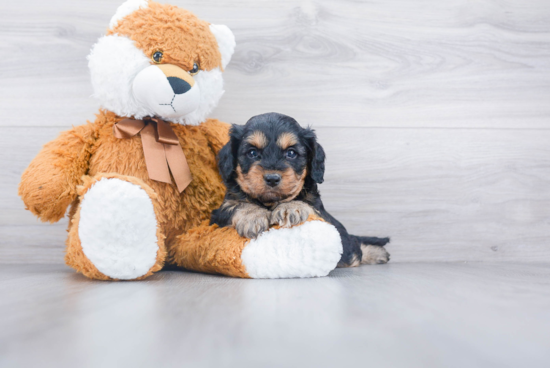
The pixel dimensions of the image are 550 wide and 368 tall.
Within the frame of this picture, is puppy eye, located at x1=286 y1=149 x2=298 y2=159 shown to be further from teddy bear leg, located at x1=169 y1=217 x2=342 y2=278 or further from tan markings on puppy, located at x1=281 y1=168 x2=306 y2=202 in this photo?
teddy bear leg, located at x1=169 y1=217 x2=342 y2=278

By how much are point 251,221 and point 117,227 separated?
0.36 metres

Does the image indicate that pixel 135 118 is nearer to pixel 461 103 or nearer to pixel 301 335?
pixel 301 335

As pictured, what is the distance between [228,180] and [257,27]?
0.78 metres

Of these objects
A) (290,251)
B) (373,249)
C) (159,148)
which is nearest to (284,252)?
(290,251)

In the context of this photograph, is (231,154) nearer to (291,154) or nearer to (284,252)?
(291,154)

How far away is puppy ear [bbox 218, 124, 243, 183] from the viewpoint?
1358 millimetres

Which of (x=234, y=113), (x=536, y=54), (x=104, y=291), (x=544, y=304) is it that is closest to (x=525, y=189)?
(x=536, y=54)

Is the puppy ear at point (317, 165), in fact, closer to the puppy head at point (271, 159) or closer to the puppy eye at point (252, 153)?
the puppy head at point (271, 159)

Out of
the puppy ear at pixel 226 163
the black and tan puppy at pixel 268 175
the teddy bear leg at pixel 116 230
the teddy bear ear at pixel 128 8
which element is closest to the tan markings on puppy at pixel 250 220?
the black and tan puppy at pixel 268 175

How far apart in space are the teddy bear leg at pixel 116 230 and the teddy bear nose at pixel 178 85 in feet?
1.08

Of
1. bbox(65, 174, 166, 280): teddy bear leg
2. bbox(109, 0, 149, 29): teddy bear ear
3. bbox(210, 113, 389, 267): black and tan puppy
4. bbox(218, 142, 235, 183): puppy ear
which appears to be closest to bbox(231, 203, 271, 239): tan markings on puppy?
bbox(210, 113, 389, 267): black and tan puppy

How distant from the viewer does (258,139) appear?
1290 mm

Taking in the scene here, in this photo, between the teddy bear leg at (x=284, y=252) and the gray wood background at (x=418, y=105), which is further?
the gray wood background at (x=418, y=105)

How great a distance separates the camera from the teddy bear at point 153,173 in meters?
1.11
